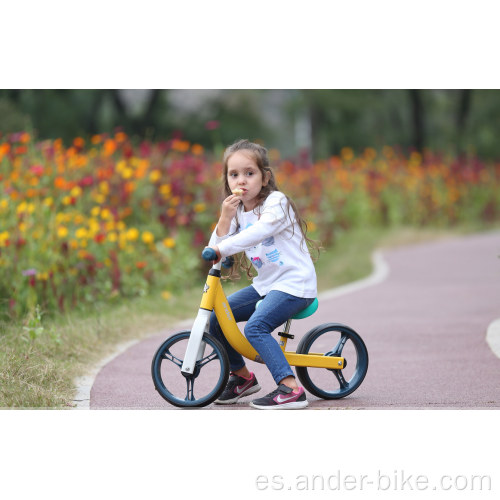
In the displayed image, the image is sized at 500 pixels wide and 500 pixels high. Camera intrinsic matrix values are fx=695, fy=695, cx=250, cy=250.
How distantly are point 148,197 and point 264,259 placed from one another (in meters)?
4.58

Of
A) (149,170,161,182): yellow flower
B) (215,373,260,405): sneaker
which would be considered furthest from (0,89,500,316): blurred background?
(215,373,260,405): sneaker

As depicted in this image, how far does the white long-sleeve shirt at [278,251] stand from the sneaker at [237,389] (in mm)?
557

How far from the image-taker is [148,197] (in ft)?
27.3

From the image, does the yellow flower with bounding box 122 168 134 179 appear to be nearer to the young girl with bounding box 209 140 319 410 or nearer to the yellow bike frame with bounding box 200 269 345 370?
the young girl with bounding box 209 140 319 410

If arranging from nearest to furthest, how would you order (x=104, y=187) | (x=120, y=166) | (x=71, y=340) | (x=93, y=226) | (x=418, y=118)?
(x=71, y=340) → (x=93, y=226) → (x=104, y=187) → (x=120, y=166) → (x=418, y=118)

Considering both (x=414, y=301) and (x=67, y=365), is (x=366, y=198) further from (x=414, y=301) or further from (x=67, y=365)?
(x=67, y=365)

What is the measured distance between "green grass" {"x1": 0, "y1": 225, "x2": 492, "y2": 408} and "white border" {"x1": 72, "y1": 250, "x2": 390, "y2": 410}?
6 centimetres

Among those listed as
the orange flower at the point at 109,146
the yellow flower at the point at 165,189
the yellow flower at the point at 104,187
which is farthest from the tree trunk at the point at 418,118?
the yellow flower at the point at 104,187

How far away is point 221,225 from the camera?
12.8 feet

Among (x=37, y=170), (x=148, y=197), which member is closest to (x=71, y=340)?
(x=37, y=170)

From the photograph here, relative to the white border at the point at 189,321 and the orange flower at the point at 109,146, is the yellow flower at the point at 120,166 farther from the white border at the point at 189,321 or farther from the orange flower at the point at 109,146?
the white border at the point at 189,321

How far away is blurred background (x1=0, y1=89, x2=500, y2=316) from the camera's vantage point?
6.46 m

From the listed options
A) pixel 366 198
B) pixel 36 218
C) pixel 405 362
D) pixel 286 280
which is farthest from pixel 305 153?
pixel 286 280

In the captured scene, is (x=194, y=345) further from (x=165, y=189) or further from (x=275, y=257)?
(x=165, y=189)
